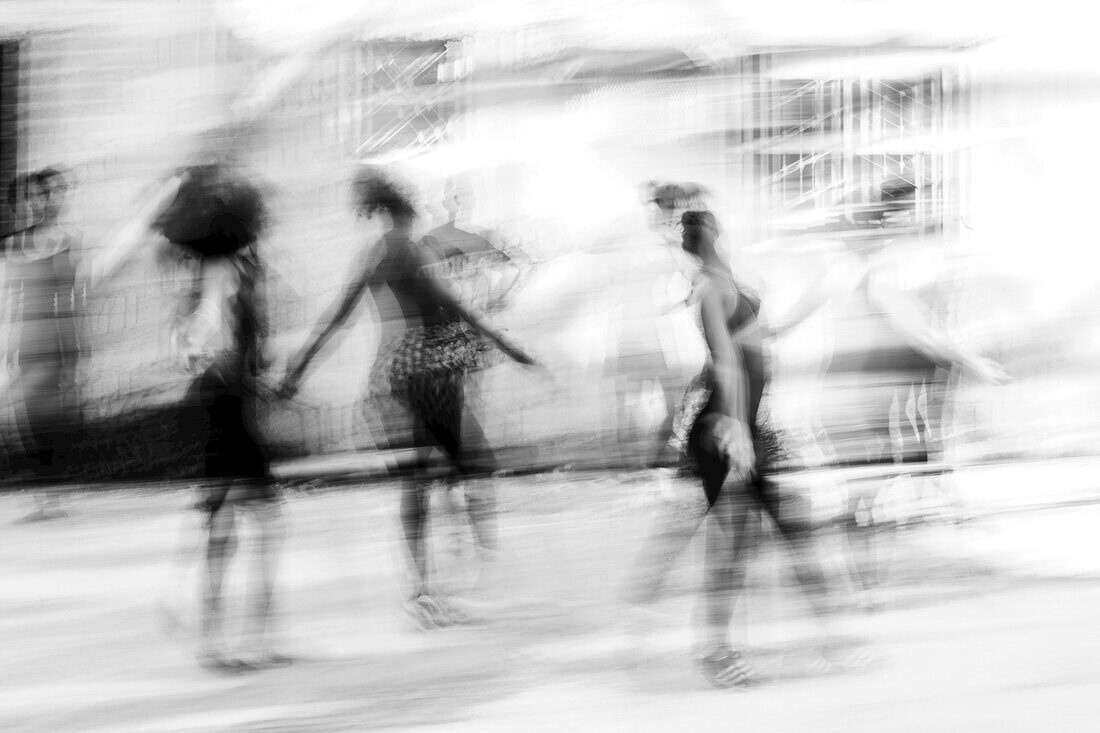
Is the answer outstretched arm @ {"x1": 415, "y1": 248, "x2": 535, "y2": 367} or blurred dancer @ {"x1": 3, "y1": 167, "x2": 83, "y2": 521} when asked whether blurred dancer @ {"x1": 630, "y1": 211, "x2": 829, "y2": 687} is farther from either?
blurred dancer @ {"x1": 3, "y1": 167, "x2": 83, "y2": 521}

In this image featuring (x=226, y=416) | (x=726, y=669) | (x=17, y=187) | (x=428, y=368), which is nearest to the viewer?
(x=226, y=416)

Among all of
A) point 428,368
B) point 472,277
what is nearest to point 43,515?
point 428,368

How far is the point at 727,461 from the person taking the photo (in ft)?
6.74

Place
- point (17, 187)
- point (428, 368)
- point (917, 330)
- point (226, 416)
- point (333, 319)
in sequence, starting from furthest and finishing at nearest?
point (17, 187), point (917, 330), point (333, 319), point (428, 368), point (226, 416)

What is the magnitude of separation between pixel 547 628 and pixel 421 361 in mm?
728

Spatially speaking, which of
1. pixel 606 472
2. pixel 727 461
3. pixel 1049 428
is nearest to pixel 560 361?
pixel 606 472

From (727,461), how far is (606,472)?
0.79 meters

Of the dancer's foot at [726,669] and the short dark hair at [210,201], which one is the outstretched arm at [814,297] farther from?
the short dark hair at [210,201]

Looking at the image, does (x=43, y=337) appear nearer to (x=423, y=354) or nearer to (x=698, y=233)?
(x=423, y=354)

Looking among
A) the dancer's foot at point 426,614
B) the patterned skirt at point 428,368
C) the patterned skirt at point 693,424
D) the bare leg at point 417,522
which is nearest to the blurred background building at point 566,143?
the patterned skirt at point 693,424

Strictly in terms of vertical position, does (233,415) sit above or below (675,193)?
below

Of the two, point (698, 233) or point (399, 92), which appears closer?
point (698, 233)

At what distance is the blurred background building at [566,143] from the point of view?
2740mm

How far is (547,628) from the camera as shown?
94.0 inches
